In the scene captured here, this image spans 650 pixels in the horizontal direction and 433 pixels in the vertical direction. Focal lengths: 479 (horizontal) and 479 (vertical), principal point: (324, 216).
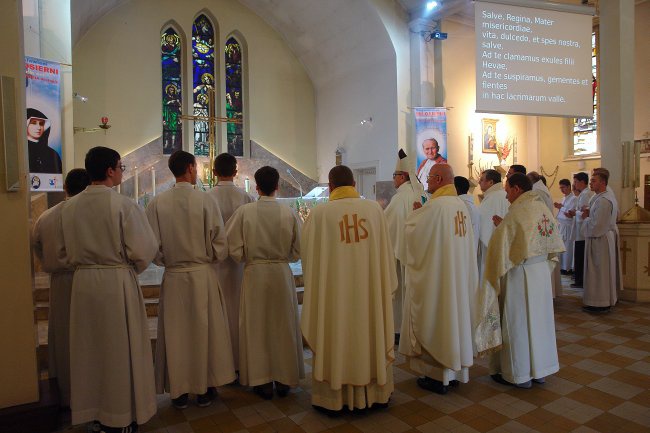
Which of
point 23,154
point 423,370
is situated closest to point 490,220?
point 423,370

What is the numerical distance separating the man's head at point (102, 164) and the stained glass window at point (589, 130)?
14051 mm

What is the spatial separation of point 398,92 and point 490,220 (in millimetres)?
6411

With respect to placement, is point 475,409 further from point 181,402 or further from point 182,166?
point 182,166

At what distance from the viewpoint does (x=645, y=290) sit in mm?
7203

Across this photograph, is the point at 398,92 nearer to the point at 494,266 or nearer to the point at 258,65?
the point at 258,65

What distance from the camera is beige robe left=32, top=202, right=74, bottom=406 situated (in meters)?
3.44

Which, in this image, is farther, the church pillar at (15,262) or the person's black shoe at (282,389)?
the person's black shoe at (282,389)

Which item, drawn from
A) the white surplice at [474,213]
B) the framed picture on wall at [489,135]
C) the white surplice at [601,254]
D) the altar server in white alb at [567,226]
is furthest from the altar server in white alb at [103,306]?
the framed picture on wall at [489,135]

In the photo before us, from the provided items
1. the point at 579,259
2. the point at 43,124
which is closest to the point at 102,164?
the point at 43,124

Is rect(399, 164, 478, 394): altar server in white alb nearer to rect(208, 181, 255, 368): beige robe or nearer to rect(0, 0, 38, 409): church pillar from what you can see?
rect(208, 181, 255, 368): beige robe

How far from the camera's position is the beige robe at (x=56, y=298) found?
3439mm

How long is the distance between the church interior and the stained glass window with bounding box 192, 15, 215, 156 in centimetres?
5

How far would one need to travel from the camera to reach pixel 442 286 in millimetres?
3830

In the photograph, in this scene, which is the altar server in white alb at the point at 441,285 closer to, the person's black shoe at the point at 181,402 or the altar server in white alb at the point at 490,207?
the person's black shoe at the point at 181,402
